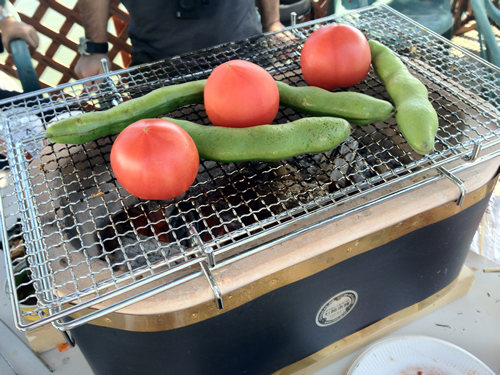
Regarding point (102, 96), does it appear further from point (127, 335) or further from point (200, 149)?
point (127, 335)

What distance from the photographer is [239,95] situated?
95 cm

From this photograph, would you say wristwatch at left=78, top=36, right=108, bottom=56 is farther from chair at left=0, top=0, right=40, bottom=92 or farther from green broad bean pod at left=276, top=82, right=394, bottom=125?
green broad bean pod at left=276, top=82, right=394, bottom=125

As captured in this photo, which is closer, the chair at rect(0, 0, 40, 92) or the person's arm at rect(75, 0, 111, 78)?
the chair at rect(0, 0, 40, 92)

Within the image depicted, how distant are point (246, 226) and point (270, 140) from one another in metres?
0.21

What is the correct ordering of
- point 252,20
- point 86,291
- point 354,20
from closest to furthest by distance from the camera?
point 86,291
point 354,20
point 252,20

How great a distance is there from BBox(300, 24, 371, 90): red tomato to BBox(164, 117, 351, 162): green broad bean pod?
0.75 ft

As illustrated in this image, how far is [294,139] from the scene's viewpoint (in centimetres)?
92

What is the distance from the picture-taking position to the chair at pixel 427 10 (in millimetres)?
2836

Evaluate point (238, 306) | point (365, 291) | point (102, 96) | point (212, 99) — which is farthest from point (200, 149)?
point (365, 291)

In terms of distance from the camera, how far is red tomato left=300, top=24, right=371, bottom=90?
1094 millimetres

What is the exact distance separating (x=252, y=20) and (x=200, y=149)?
4.42ft

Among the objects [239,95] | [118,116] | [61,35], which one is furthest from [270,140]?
[61,35]

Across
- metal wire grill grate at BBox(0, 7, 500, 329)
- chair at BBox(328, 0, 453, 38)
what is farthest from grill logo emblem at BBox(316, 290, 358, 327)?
chair at BBox(328, 0, 453, 38)

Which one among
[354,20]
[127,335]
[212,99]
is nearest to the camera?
[127,335]
